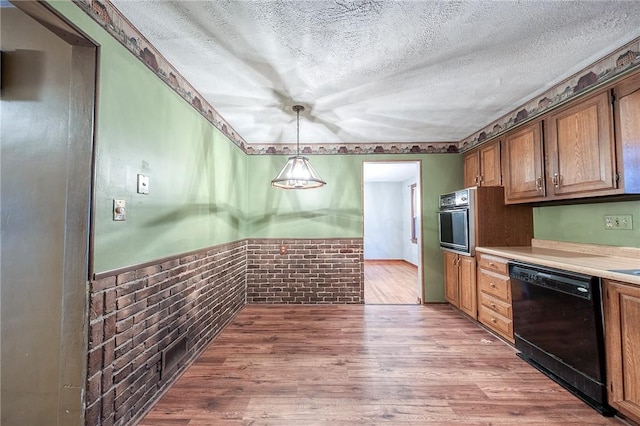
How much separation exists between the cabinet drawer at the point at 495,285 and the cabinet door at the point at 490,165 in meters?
1.08

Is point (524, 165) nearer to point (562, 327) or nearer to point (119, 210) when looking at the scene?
point (562, 327)

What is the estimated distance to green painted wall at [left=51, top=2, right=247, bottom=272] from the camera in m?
1.37

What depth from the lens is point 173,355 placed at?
1.99 metres

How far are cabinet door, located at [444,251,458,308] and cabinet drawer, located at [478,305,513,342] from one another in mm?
542

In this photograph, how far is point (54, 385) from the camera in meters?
1.32

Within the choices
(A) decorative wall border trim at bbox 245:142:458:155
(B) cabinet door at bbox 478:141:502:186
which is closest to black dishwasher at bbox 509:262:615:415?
(B) cabinet door at bbox 478:141:502:186

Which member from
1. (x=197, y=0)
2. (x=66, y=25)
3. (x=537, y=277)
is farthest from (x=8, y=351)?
(x=537, y=277)

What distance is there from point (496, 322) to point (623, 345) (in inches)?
46.2

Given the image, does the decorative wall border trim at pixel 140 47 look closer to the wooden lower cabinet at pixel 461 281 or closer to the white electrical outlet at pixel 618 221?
the wooden lower cabinet at pixel 461 281

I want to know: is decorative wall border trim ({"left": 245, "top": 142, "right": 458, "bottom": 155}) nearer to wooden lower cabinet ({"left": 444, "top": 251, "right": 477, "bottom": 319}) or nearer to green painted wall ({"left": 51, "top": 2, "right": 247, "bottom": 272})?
green painted wall ({"left": 51, "top": 2, "right": 247, "bottom": 272})

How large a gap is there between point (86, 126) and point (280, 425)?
6.42 ft

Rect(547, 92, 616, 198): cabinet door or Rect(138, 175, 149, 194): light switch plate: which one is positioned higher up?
Rect(547, 92, 616, 198): cabinet door

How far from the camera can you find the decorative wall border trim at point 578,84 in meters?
1.76

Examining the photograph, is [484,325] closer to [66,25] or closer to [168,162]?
[168,162]
